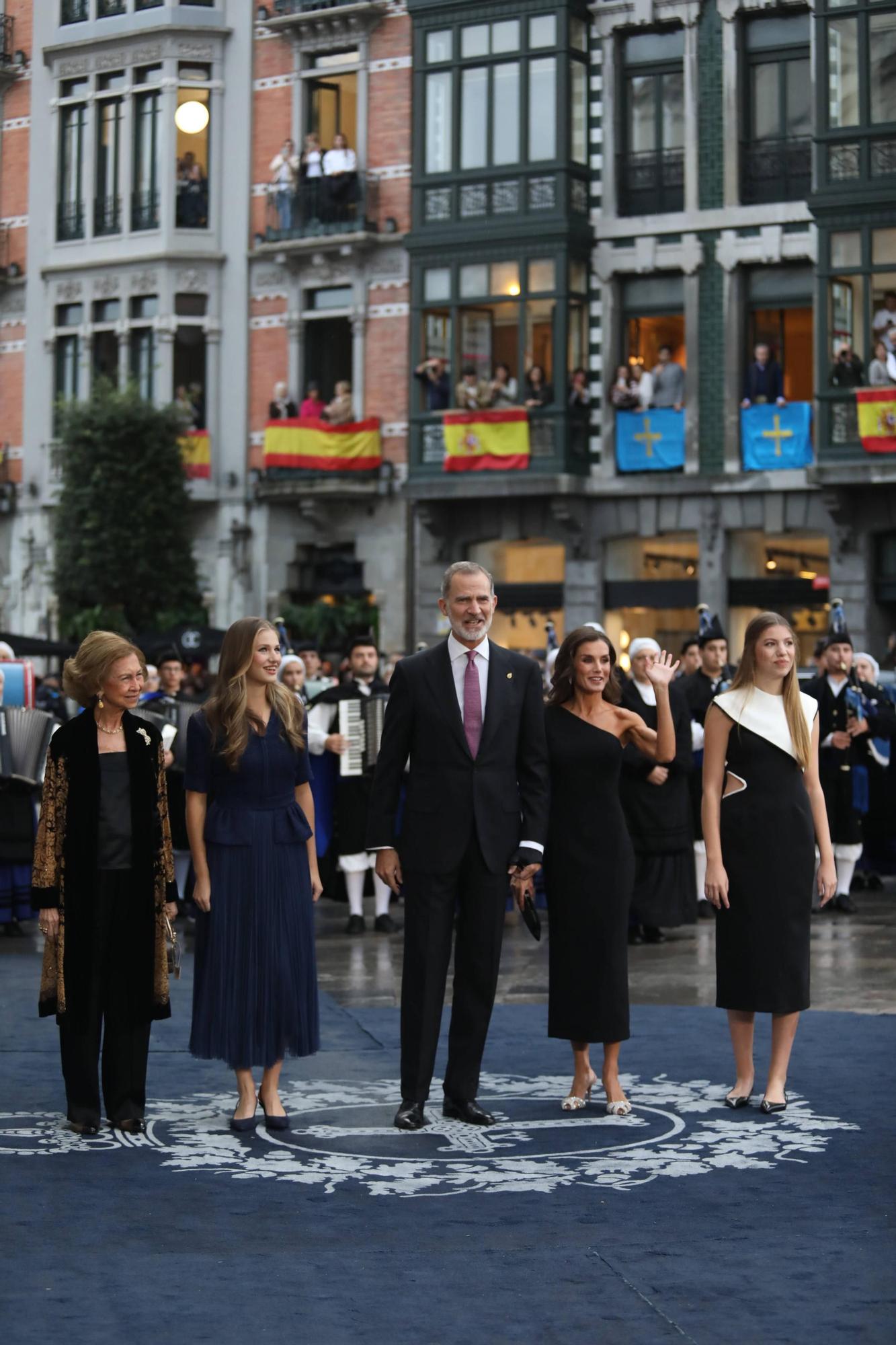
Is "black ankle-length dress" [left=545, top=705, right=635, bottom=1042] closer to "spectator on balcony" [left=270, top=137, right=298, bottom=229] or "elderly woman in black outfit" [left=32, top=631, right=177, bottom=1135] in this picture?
"elderly woman in black outfit" [left=32, top=631, right=177, bottom=1135]

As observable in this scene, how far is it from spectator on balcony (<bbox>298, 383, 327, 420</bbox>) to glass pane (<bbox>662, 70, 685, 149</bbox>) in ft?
21.2

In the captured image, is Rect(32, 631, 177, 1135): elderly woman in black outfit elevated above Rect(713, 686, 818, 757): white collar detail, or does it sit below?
below

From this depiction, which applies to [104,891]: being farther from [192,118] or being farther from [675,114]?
[192,118]

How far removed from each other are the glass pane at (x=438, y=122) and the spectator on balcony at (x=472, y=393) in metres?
3.14

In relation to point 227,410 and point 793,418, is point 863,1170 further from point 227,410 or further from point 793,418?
point 227,410

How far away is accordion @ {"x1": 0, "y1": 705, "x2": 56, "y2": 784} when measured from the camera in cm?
1474

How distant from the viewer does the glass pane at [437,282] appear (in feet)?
103

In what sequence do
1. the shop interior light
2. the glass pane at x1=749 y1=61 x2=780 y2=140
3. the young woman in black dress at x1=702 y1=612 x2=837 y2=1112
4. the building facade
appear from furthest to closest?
the shop interior light → the glass pane at x1=749 y1=61 x2=780 y2=140 → the building facade → the young woman in black dress at x1=702 y1=612 x2=837 y2=1112

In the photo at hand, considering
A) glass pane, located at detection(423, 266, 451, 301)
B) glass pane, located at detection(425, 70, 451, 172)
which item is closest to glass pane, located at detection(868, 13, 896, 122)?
glass pane, located at detection(425, 70, 451, 172)

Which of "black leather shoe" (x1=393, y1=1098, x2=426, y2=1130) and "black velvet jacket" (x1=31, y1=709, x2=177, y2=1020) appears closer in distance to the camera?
"black leather shoe" (x1=393, y1=1098, x2=426, y2=1130)

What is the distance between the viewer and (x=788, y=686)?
886 cm

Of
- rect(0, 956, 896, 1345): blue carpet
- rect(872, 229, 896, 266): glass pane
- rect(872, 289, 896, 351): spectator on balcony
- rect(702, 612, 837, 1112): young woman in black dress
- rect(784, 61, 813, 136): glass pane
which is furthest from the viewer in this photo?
rect(784, 61, 813, 136): glass pane

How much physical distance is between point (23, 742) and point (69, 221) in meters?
22.4

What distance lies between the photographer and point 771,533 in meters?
29.8
